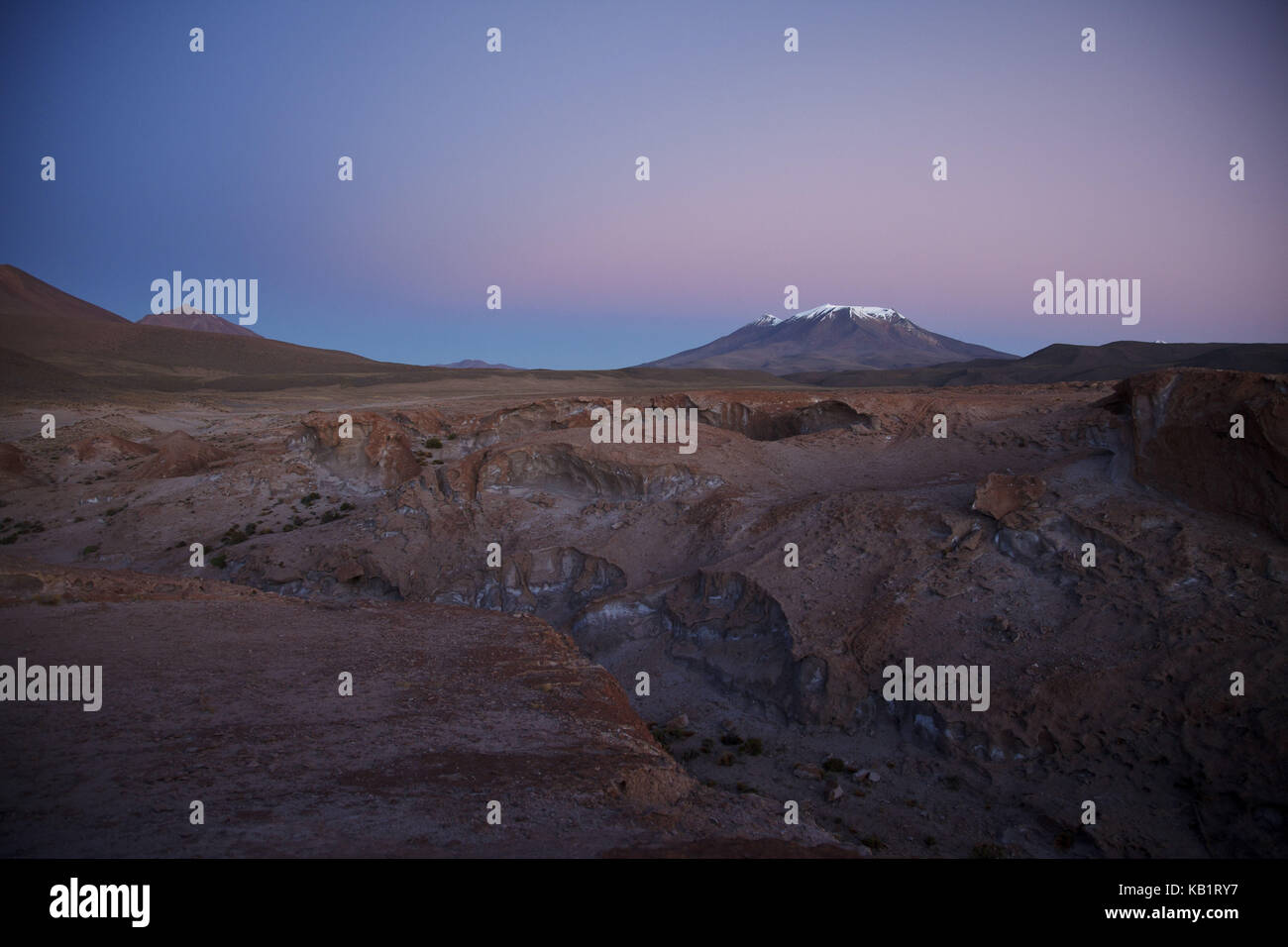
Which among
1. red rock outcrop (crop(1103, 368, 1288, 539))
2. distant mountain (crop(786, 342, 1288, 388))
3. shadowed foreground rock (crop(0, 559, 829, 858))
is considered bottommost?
shadowed foreground rock (crop(0, 559, 829, 858))

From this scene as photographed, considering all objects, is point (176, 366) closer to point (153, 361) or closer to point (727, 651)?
point (153, 361)

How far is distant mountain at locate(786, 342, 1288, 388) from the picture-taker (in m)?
58.5

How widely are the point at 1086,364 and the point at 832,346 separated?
87353 millimetres

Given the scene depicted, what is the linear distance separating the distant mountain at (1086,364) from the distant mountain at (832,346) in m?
50.9

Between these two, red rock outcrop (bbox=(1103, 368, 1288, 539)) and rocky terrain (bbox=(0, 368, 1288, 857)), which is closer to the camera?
rocky terrain (bbox=(0, 368, 1288, 857))

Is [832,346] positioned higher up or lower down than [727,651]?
higher up

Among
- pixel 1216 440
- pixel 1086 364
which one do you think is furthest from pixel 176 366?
pixel 1086 364

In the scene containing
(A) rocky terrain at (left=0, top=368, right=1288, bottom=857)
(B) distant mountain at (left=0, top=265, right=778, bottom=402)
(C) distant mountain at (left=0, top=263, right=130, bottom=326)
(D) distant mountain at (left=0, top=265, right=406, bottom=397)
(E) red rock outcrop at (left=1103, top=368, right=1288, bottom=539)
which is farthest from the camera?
(C) distant mountain at (left=0, top=263, right=130, bottom=326)

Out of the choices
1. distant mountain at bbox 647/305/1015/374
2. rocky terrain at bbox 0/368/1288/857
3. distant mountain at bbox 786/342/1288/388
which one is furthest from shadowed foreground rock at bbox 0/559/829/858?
distant mountain at bbox 647/305/1015/374

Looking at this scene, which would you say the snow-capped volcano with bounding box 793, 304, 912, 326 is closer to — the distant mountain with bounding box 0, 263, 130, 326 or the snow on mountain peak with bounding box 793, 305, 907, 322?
the snow on mountain peak with bounding box 793, 305, 907, 322

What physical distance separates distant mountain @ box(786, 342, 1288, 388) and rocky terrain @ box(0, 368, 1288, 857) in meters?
52.4

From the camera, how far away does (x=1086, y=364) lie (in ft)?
263

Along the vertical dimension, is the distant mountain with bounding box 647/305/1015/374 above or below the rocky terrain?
above
